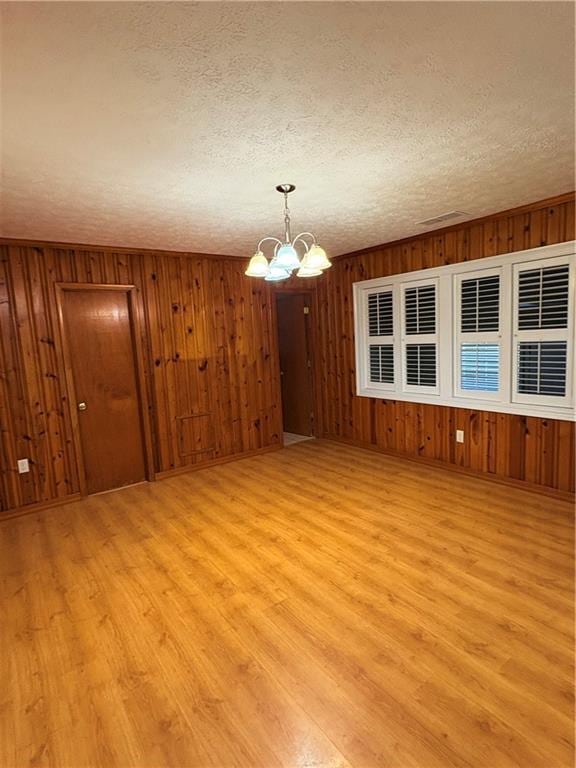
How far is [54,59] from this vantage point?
1.43 meters

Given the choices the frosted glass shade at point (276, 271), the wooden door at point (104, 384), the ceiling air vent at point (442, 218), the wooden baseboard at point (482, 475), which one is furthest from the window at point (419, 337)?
the wooden door at point (104, 384)

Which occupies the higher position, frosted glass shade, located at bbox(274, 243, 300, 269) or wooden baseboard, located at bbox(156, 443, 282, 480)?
frosted glass shade, located at bbox(274, 243, 300, 269)

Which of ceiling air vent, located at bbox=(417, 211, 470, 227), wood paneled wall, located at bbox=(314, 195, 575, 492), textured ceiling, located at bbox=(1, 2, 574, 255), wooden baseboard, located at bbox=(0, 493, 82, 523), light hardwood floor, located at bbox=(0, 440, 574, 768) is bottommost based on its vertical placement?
light hardwood floor, located at bbox=(0, 440, 574, 768)

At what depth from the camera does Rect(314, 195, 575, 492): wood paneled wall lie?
3494mm

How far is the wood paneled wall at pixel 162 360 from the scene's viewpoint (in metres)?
3.77

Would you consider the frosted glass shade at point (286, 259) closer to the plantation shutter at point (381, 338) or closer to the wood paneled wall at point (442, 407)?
the wood paneled wall at point (442, 407)

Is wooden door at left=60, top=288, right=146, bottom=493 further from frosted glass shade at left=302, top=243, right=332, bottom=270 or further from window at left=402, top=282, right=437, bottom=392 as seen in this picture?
window at left=402, top=282, right=437, bottom=392

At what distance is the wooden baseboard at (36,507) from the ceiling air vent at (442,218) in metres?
4.25

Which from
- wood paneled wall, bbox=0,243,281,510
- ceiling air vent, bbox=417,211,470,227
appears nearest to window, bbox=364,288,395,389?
ceiling air vent, bbox=417,211,470,227

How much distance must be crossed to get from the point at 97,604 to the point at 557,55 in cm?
342

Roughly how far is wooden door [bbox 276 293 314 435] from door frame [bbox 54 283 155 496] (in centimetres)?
236

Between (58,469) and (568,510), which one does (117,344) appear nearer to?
(58,469)

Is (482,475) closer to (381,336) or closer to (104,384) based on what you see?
(381,336)

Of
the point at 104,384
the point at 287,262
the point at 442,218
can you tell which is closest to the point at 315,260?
the point at 287,262
